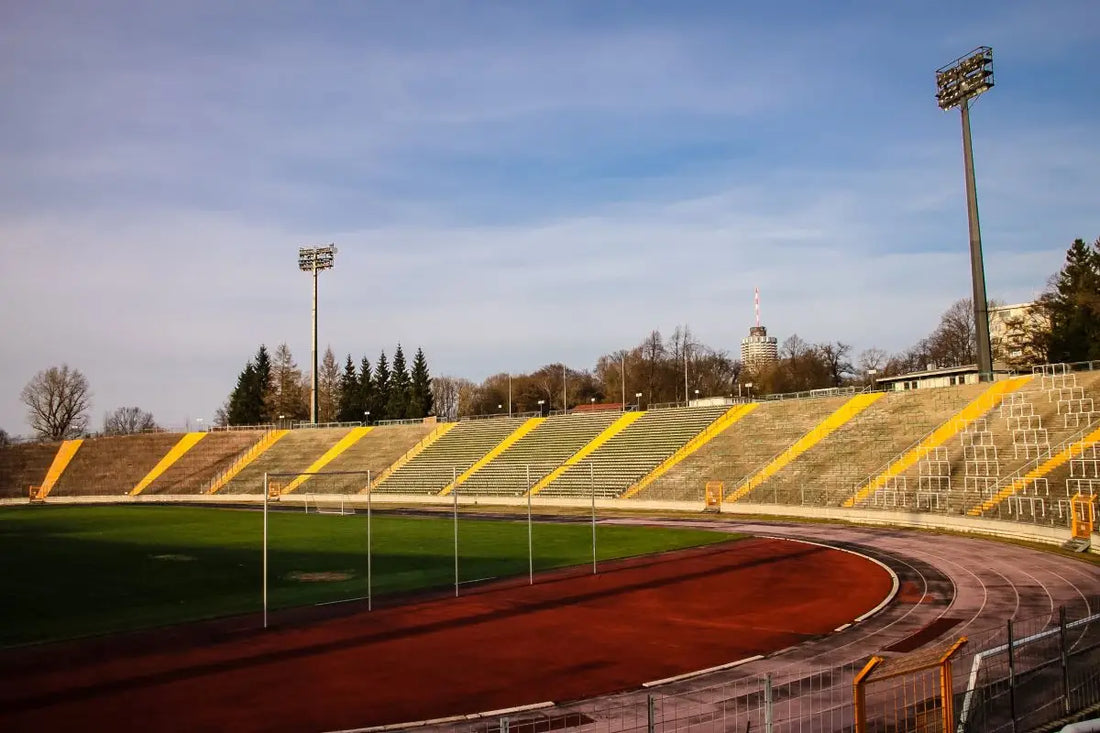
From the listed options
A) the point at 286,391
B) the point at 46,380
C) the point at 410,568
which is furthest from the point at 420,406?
the point at 410,568

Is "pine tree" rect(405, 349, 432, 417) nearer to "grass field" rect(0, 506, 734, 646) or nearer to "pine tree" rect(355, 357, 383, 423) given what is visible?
"pine tree" rect(355, 357, 383, 423)

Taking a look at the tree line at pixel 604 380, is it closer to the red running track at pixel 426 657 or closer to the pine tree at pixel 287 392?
the pine tree at pixel 287 392

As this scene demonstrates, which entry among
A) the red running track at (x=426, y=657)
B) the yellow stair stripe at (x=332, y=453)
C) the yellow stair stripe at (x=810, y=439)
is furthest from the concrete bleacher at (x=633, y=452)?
the red running track at (x=426, y=657)

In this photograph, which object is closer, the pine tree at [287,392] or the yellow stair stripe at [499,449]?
the yellow stair stripe at [499,449]

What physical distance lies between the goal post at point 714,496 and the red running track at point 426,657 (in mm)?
23447

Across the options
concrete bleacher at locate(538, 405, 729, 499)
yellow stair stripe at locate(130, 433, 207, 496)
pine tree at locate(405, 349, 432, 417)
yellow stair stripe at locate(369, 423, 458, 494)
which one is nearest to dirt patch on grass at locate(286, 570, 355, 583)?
concrete bleacher at locate(538, 405, 729, 499)

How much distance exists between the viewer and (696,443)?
59688 mm

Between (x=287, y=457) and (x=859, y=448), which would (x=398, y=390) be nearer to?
(x=287, y=457)

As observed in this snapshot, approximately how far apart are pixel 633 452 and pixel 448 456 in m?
19.0

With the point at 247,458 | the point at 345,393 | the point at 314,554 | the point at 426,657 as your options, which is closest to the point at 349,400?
the point at 345,393

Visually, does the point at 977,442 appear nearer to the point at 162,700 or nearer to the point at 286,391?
the point at 162,700

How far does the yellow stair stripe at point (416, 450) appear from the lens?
2838 inches

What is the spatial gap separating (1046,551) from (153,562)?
33156 millimetres

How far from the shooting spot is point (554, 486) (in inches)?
2370
